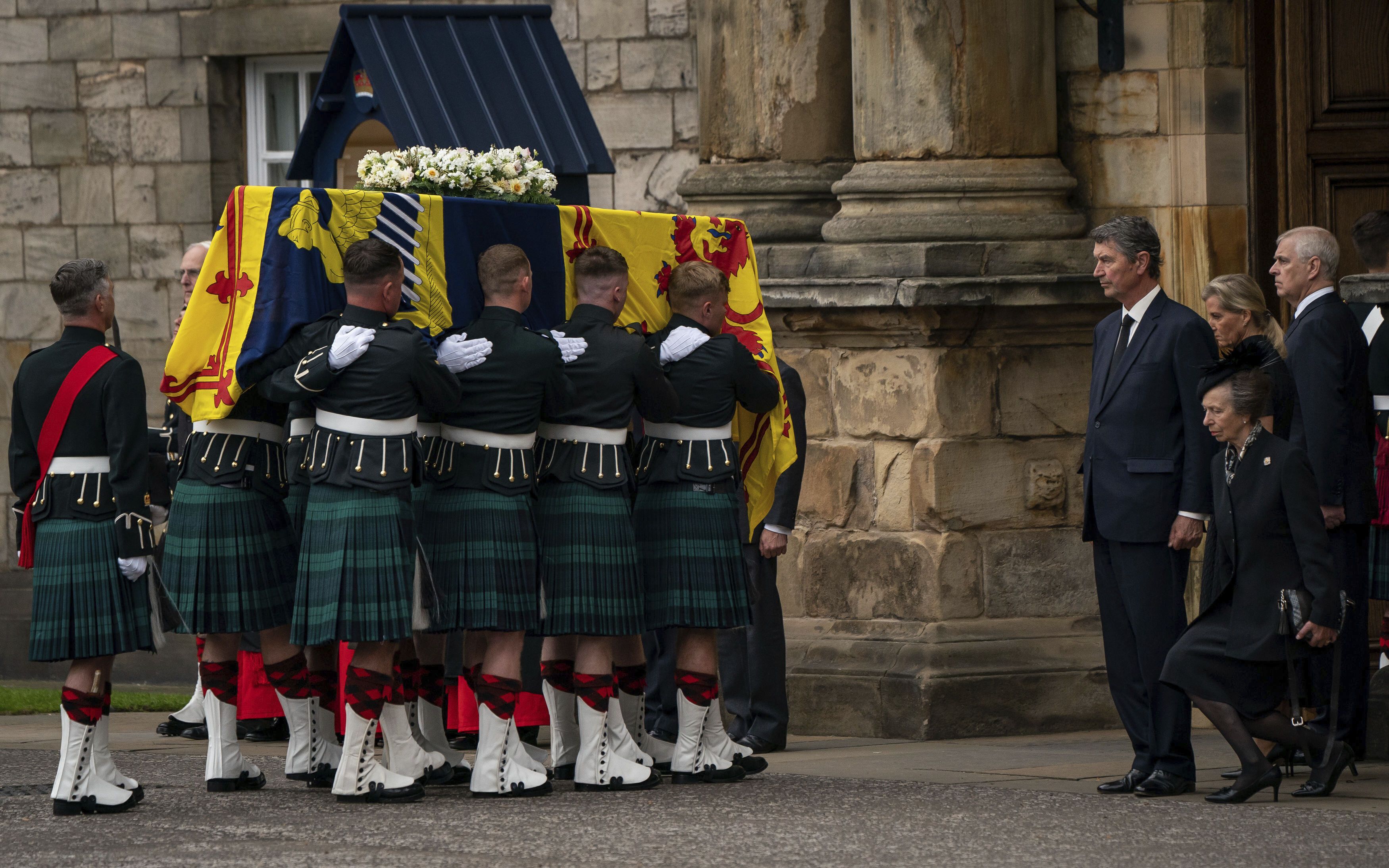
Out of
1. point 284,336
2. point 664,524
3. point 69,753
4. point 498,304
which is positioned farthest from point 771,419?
point 69,753

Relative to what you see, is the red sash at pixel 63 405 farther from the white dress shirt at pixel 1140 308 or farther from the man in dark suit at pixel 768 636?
the white dress shirt at pixel 1140 308

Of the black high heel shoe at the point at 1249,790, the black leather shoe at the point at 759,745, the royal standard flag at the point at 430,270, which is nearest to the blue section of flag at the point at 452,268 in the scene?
the royal standard flag at the point at 430,270

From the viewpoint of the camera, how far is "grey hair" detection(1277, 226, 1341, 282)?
814 cm

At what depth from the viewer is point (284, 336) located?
7.55 meters

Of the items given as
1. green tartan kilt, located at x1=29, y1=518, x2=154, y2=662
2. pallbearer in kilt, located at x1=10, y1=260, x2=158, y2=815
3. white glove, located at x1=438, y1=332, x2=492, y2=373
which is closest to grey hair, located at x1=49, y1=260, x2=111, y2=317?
pallbearer in kilt, located at x1=10, y1=260, x2=158, y2=815

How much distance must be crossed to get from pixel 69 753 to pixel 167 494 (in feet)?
8.36

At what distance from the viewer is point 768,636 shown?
354 inches

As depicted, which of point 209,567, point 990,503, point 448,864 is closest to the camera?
point 448,864

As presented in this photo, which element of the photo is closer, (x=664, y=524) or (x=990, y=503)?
(x=664, y=524)

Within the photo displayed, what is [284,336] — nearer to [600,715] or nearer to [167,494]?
[600,715]

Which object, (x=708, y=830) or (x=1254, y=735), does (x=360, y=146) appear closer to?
(x=708, y=830)

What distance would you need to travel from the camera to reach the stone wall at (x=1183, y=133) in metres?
9.86

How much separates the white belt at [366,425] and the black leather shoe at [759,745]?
2.24 m

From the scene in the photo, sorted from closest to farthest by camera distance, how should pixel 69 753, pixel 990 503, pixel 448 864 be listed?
pixel 448 864
pixel 69 753
pixel 990 503
